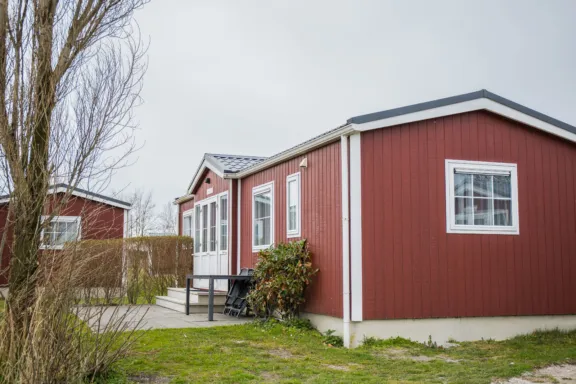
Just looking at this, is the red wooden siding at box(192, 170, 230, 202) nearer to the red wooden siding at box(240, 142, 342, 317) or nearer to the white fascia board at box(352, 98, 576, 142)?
the red wooden siding at box(240, 142, 342, 317)

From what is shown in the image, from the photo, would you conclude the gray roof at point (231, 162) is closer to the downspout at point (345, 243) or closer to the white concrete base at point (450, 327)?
the downspout at point (345, 243)

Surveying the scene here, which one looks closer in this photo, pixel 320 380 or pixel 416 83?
pixel 320 380

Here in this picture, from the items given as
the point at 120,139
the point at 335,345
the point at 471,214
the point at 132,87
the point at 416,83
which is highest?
the point at 416,83

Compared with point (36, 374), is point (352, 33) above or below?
above

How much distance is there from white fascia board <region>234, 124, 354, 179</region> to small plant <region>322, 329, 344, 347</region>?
2.70m

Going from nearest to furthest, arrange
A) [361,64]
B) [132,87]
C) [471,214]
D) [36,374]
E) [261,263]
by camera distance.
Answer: [36,374], [132,87], [471,214], [261,263], [361,64]

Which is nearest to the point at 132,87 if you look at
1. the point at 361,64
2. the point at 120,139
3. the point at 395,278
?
the point at 120,139

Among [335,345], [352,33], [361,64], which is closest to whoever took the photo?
[335,345]

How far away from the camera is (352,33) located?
52.9ft

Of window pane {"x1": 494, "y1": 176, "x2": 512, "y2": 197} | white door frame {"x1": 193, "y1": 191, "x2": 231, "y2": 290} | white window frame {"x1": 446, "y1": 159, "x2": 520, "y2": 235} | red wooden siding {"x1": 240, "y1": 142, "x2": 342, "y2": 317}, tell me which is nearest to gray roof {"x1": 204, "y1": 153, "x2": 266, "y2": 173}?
white door frame {"x1": 193, "y1": 191, "x2": 231, "y2": 290}

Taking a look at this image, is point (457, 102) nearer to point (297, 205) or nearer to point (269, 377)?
point (297, 205)

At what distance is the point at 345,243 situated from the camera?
8523 mm

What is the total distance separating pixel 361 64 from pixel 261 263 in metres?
9.15

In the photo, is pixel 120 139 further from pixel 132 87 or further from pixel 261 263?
pixel 261 263
